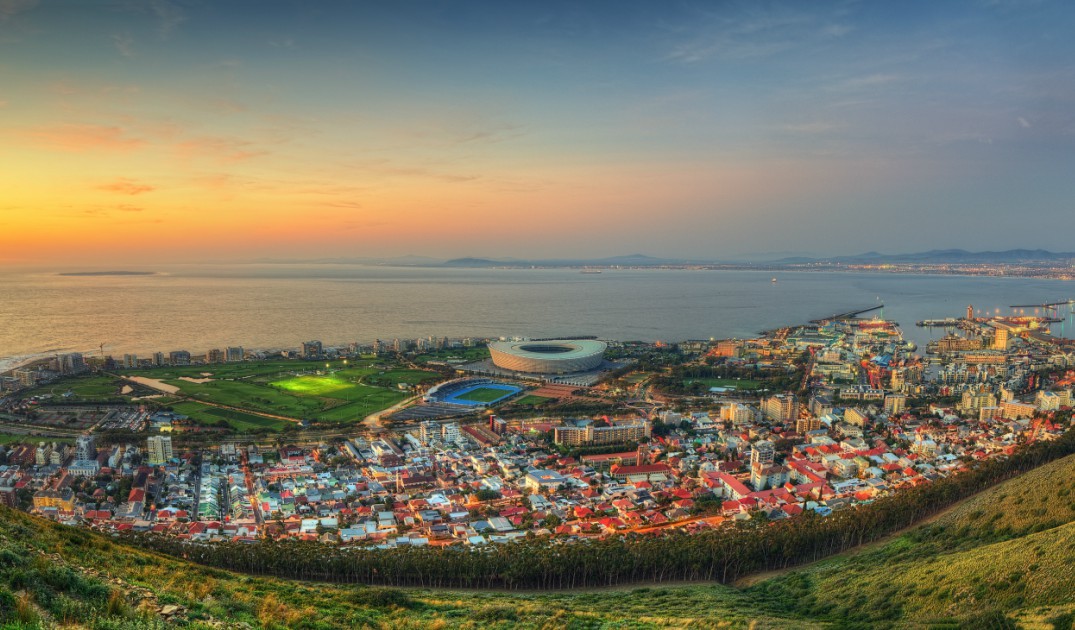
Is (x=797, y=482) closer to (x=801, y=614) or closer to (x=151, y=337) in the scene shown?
(x=801, y=614)

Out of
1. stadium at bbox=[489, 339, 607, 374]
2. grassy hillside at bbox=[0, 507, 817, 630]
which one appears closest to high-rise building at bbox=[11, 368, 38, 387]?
stadium at bbox=[489, 339, 607, 374]

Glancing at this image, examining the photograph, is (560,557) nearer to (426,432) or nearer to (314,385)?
(426,432)

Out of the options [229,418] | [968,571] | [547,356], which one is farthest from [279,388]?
[968,571]

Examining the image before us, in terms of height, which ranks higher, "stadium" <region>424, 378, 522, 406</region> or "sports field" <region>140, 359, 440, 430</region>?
"sports field" <region>140, 359, 440, 430</region>

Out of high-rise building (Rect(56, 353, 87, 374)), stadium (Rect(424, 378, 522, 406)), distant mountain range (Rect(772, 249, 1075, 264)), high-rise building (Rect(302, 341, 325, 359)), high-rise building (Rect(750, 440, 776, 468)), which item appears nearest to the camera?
high-rise building (Rect(750, 440, 776, 468))

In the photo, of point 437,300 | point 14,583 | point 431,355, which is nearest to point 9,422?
point 431,355

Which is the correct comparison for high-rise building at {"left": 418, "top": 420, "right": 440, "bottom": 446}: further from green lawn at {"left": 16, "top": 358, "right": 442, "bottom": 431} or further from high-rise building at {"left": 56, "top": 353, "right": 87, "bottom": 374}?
high-rise building at {"left": 56, "top": 353, "right": 87, "bottom": 374}

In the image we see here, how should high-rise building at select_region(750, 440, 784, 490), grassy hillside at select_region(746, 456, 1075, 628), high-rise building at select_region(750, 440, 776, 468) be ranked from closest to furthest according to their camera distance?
grassy hillside at select_region(746, 456, 1075, 628) < high-rise building at select_region(750, 440, 784, 490) < high-rise building at select_region(750, 440, 776, 468)
